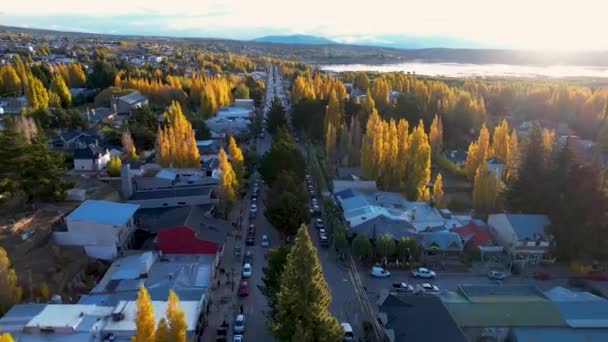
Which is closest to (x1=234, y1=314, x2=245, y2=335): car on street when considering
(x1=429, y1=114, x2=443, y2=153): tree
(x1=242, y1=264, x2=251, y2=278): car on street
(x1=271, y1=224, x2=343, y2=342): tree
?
(x1=242, y1=264, x2=251, y2=278): car on street

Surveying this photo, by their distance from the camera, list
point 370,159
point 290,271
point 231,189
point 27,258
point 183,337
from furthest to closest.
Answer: point 370,159
point 231,189
point 27,258
point 290,271
point 183,337

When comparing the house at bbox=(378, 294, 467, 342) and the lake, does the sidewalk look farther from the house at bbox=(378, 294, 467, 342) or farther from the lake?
the lake

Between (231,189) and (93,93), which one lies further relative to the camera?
(93,93)

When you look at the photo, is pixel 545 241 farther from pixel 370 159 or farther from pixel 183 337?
pixel 183 337

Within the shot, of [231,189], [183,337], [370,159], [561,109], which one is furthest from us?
[561,109]

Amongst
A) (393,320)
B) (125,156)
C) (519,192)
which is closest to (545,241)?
(519,192)
